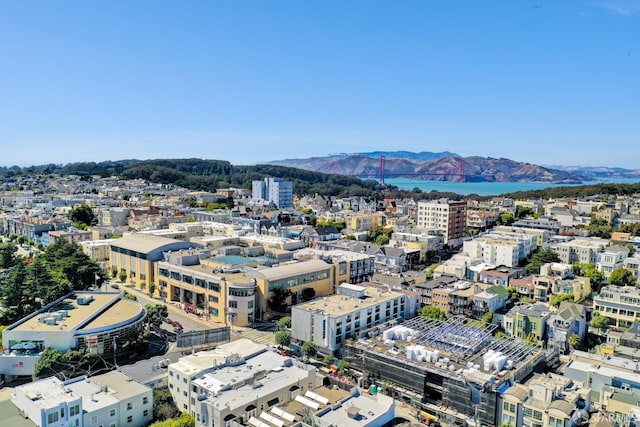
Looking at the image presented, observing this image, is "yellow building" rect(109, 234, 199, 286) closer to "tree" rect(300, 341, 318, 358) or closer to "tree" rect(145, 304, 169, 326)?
"tree" rect(145, 304, 169, 326)

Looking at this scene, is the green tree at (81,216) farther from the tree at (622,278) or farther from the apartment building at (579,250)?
the tree at (622,278)

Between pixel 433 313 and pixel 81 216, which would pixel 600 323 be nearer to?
pixel 433 313

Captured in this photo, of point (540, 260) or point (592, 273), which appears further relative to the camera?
point (540, 260)

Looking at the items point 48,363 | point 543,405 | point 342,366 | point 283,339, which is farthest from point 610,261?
point 48,363

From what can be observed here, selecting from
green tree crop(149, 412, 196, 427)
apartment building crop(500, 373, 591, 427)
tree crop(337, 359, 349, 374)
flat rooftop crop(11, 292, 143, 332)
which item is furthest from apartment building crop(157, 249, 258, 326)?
apartment building crop(500, 373, 591, 427)

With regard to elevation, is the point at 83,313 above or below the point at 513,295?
above

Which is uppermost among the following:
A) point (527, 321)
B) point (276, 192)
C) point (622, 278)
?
point (276, 192)

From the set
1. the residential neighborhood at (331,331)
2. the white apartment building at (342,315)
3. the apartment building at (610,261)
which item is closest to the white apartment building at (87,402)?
the residential neighborhood at (331,331)

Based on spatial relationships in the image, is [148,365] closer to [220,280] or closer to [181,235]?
[220,280]
